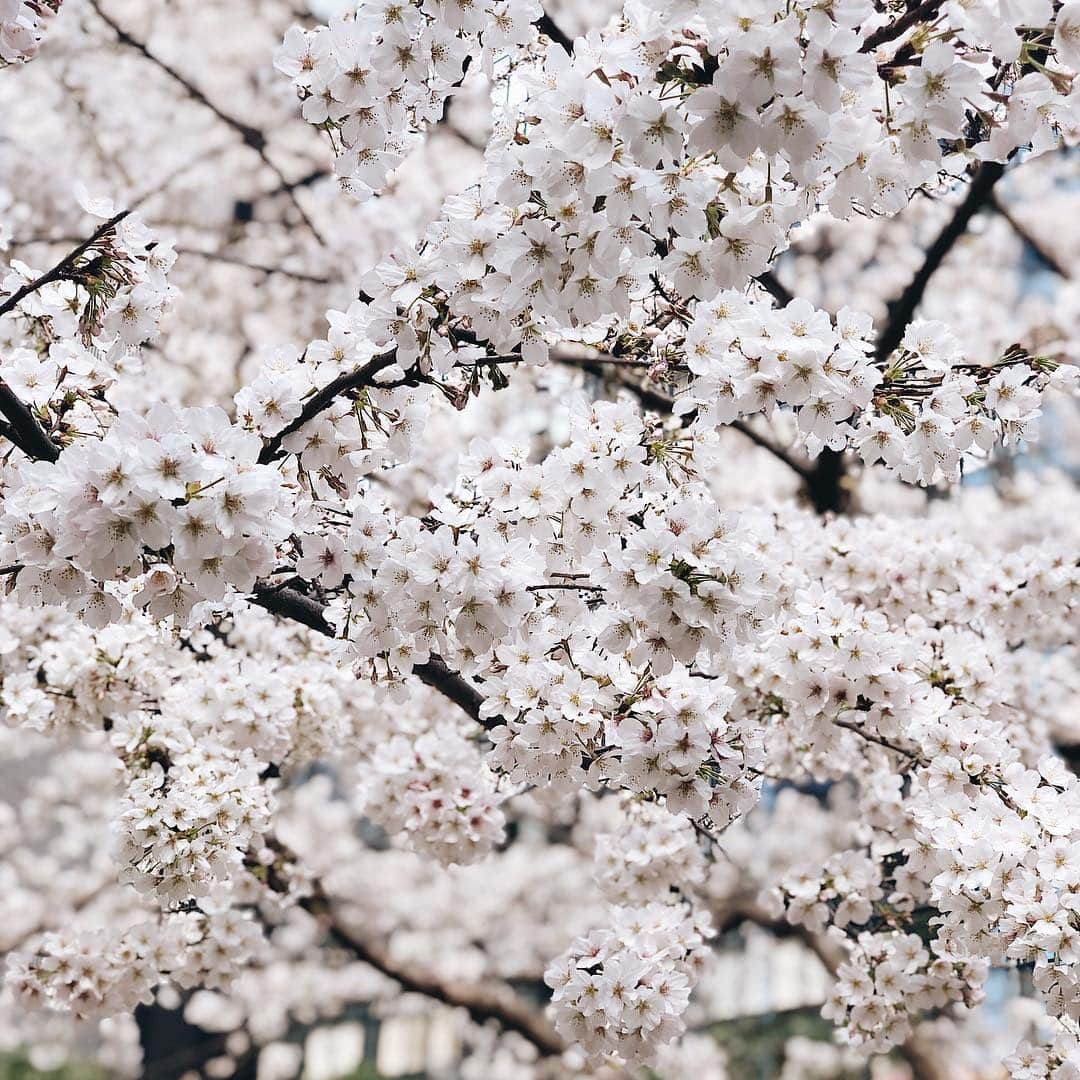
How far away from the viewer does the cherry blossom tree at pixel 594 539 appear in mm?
1892

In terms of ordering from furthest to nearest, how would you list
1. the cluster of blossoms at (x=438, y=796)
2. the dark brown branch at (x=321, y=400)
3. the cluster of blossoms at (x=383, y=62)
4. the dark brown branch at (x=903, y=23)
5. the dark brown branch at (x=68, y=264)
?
1. the cluster of blossoms at (x=438, y=796)
2. the dark brown branch at (x=321, y=400)
3. the dark brown branch at (x=68, y=264)
4. the cluster of blossoms at (x=383, y=62)
5. the dark brown branch at (x=903, y=23)

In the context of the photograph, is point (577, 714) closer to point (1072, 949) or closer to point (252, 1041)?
point (1072, 949)

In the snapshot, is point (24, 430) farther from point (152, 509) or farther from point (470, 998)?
point (470, 998)

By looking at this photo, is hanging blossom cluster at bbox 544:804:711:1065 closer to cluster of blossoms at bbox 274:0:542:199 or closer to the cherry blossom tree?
the cherry blossom tree

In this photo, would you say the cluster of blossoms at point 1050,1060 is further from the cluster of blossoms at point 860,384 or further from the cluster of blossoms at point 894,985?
the cluster of blossoms at point 860,384

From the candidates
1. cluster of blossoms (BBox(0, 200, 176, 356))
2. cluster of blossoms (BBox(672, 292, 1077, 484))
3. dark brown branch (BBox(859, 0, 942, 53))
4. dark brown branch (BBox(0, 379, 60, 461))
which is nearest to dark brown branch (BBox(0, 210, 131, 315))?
cluster of blossoms (BBox(0, 200, 176, 356))

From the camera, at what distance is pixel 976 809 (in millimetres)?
2930

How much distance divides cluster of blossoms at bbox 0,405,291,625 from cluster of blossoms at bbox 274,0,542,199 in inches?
29.4

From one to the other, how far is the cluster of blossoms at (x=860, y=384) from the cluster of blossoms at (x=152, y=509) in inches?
38.4

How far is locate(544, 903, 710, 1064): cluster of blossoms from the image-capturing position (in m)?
3.07

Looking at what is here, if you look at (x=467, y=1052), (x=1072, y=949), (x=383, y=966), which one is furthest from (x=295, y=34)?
(x=467, y=1052)

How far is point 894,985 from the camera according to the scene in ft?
11.7

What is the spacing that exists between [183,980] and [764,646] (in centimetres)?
263

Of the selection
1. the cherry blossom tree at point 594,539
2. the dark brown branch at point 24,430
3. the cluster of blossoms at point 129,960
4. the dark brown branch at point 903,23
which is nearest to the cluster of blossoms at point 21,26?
the cherry blossom tree at point 594,539
